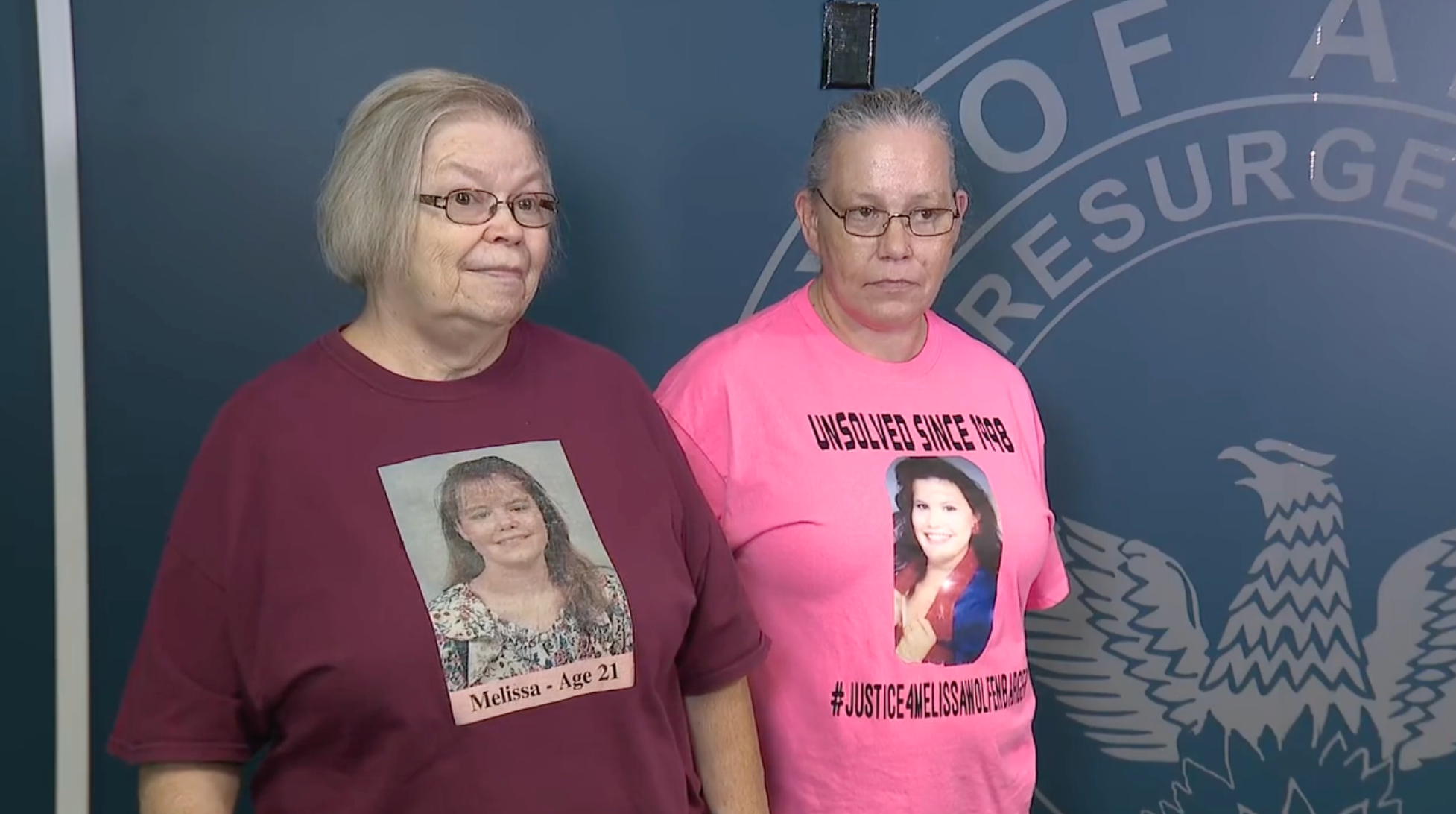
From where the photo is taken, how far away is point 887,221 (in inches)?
52.5

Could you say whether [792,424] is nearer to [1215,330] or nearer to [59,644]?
[1215,330]

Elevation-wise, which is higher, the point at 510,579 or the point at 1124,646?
the point at 510,579

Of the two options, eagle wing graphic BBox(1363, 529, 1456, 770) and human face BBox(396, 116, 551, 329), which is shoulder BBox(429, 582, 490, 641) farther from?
eagle wing graphic BBox(1363, 529, 1456, 770)

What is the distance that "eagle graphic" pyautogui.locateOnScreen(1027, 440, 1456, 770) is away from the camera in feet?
5.90

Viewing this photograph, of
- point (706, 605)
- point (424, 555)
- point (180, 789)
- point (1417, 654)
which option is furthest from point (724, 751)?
point (1417, 654)

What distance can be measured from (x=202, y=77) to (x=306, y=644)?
829 mm

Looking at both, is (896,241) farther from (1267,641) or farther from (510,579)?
(1267,641)

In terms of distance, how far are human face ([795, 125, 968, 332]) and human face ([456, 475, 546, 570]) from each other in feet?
1.59

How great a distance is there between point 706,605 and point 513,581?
0.23m

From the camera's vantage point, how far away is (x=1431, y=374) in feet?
5.80

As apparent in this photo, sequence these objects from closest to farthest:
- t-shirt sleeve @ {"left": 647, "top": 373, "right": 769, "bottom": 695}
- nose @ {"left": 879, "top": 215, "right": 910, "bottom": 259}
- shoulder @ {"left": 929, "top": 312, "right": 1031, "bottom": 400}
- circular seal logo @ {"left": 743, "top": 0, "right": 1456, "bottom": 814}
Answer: t-shirt sleeve @ {"left": 647, "top": 373, "right": 769, "bottom": 695}
nose @ {"left": 879, "top": 215, "right": 910, "bottom": 259}
shoulder @ {"left": 929, "top": 312, "right": 1031, "bottom": 400}
circular seal logo @ {"left": 743, "top": 0, "right": 1456, "bottom": 814}

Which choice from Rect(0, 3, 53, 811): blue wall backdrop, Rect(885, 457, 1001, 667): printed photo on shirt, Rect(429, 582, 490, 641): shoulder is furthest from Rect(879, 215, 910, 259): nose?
Rect(0, 3, 53, 811): blue wall backdrop

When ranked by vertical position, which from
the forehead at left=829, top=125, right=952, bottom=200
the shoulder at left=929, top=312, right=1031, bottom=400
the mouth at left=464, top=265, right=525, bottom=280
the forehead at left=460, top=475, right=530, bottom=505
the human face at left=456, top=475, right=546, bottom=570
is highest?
the forehead at left=829, top=125, right=952, bottom=200

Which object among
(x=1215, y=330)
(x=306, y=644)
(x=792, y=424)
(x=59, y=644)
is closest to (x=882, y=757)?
(x=792, y=424)
